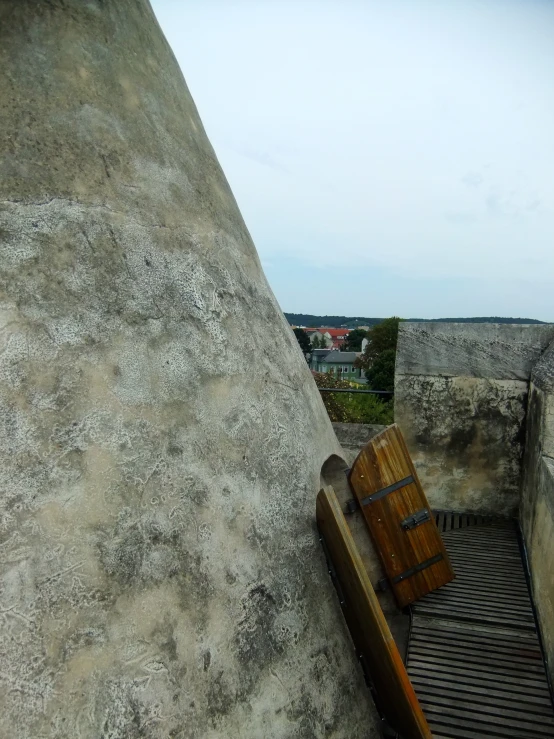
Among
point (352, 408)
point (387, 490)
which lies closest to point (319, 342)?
point (352, 408)

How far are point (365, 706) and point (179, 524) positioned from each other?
1423mm

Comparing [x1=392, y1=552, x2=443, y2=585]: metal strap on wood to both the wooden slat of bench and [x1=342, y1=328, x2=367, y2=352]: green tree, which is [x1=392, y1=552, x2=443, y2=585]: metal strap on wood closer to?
the wooden slat of bench

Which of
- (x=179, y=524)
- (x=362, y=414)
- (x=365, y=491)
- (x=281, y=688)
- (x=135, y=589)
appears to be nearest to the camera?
(x=135, y=589)

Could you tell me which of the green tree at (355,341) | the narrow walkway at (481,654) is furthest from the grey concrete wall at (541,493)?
the green tree at (355,341)

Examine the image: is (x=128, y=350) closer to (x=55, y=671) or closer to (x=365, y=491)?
(x=55, y=671)

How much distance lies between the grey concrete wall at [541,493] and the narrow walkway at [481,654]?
0.63 feet

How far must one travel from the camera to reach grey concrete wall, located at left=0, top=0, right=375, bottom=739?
73.6 inches

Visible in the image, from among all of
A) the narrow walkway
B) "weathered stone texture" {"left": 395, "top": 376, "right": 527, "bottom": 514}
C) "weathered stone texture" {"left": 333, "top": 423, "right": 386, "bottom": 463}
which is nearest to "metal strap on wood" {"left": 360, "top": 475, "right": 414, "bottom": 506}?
the narrow walkway

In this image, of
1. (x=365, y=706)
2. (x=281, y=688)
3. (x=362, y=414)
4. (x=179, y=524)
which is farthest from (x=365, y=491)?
(x=362, y=414)

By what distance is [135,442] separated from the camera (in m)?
2.12

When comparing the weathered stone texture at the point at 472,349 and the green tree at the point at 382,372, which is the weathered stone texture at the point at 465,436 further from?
the green tree at the point at 382,372

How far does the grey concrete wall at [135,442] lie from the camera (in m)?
1.87

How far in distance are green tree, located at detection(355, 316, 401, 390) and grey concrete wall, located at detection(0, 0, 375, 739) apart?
26.6 metres

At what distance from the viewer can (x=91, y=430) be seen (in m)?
2.05
